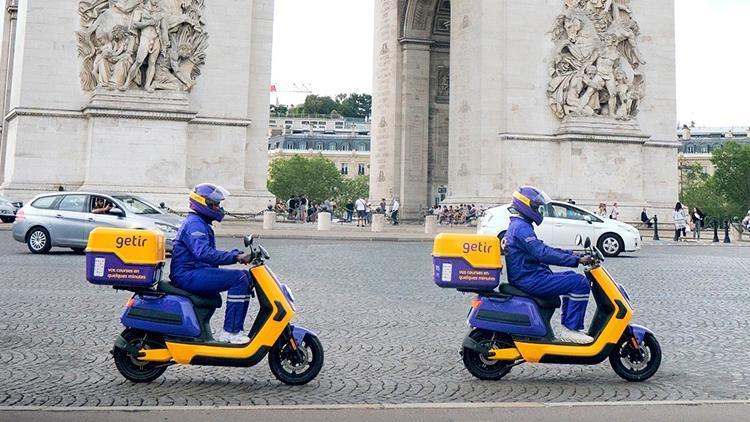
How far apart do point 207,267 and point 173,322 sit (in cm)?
46

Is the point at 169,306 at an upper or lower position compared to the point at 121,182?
lower

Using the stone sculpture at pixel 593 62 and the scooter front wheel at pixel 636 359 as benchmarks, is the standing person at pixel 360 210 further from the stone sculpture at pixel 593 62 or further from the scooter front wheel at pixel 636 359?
the scooter front wheel at pixel 636 359

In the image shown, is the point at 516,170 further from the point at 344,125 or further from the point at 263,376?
the point at 344,125

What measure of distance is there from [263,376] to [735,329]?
5.25m

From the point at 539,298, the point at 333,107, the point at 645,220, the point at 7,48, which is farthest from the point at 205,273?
the point at 333,107

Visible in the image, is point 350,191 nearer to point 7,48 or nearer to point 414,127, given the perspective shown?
point 414,127

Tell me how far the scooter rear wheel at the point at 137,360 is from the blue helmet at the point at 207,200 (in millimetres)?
941

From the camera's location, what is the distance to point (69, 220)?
51.6ft

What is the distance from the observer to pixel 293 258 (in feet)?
52.2

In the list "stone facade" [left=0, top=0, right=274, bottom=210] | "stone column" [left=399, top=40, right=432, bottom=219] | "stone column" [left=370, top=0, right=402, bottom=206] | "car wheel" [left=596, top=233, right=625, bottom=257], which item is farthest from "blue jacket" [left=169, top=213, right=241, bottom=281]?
"stone column" [left=370, top=0, right=402, bottom=206]

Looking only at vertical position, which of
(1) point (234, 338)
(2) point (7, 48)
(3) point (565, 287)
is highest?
(2) point (7, 48)

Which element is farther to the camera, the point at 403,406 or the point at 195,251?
the point at 195,251

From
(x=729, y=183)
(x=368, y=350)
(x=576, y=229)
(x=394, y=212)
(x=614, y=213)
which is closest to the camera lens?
(x=368, y=350)

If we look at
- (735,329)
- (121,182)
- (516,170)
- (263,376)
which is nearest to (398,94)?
(516,170)
